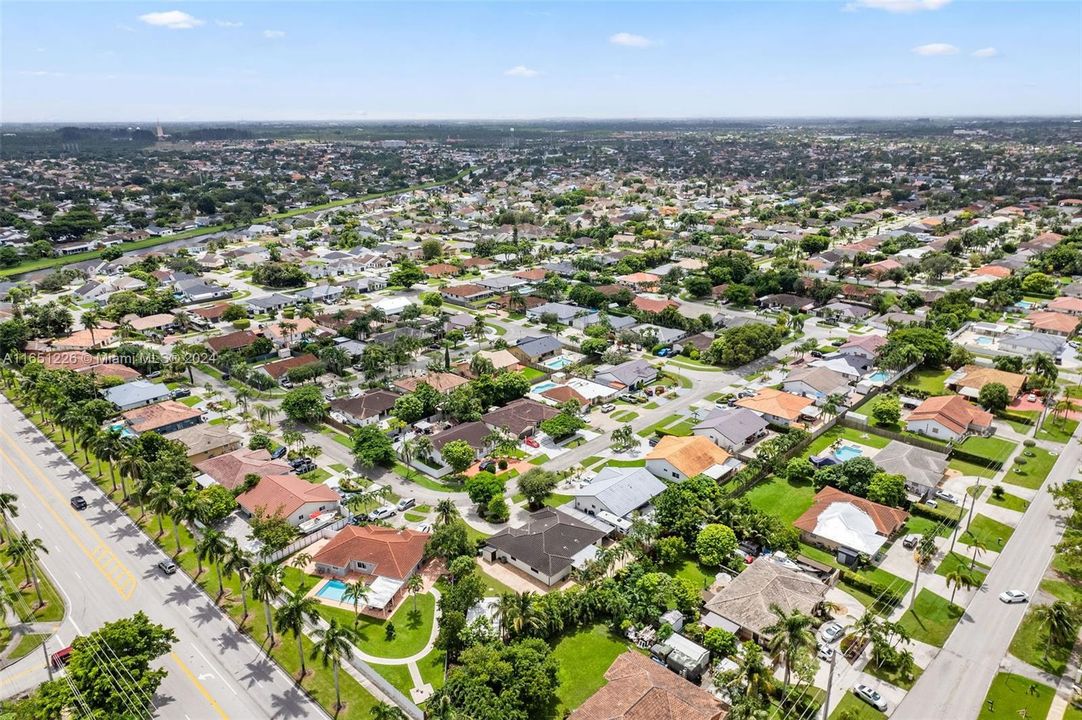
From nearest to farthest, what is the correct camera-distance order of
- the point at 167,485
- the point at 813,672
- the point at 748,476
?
the point at 813,672, the point at 167,485, the point at 748,476

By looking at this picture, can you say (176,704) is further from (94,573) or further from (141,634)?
(94,573)

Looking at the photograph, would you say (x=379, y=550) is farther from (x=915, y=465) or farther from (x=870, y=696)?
(x=915, y=465)

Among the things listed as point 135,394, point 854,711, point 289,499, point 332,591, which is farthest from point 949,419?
point 135,394

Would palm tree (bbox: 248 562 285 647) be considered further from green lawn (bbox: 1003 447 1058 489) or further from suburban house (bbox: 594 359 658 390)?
green lawn (bbox: 1003 447 1058 489)

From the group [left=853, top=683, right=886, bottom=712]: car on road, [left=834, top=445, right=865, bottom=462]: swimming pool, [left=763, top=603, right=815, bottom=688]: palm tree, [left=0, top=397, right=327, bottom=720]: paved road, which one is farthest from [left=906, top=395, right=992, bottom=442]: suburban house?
[left=0, top=397, right=327, bottom=720]: paved road

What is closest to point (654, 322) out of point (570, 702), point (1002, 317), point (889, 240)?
point (1002, 317)

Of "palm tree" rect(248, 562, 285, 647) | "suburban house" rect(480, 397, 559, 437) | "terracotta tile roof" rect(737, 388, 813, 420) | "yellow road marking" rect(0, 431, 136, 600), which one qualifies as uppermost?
"palm tree" rect(248, 562, 285, 647)
